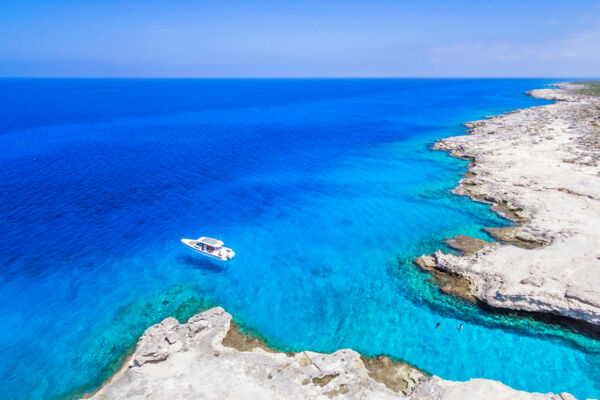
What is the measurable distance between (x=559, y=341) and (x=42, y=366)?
123 ft

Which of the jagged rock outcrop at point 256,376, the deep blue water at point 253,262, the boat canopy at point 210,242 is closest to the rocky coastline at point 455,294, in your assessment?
the jagged rock outcrop at point 256,376

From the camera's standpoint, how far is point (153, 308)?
2733 centimetres

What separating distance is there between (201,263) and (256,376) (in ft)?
54.3

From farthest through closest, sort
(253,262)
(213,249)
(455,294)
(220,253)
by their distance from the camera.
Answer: (253,262)
(213,249)
(220,253)
(455,294)

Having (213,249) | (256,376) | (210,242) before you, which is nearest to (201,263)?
(213,249)

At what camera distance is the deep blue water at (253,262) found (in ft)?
73.6

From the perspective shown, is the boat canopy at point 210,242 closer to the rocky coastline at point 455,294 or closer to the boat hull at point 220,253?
the boat hull at point 220,253

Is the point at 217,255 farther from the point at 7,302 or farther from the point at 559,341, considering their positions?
the point at 559,341

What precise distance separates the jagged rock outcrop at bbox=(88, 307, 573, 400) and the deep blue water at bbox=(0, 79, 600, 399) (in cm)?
214

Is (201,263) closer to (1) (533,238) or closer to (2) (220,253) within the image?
(2) (220,253)

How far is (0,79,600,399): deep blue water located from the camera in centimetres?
2244

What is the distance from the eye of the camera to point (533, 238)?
106ft

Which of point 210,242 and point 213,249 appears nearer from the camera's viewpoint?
point 213,249

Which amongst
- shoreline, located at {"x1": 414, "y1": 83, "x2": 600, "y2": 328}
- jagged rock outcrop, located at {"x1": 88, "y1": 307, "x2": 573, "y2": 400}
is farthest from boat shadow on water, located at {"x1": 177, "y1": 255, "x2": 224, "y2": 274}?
shoreline, located at {"x1": 414, "y1": 83, "x2": 600, "y2": 328}
